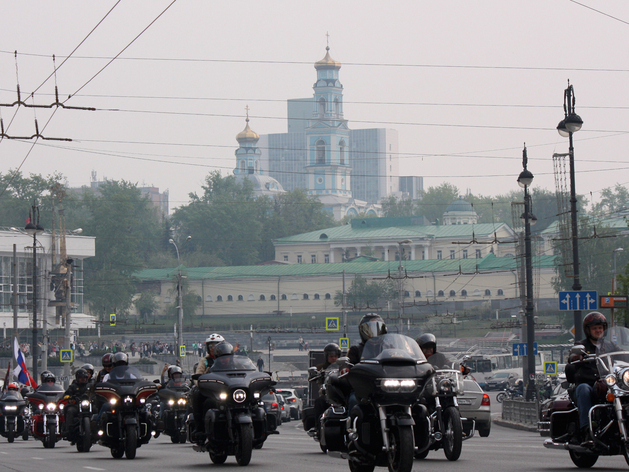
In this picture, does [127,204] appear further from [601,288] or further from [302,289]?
[601,288]

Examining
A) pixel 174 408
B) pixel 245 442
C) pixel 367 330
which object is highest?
pixel 367 330

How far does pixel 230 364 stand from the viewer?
532 inches

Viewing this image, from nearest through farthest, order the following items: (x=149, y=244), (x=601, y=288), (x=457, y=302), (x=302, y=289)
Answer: (x=601, y=288) < (x=457, y=302) < (x=302, y=289) < (x=149, y=244)

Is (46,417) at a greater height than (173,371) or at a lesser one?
lesser

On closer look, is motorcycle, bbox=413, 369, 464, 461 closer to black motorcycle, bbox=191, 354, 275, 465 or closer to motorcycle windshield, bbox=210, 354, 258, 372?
black motorcycle, bbox=191, 354, 275, 465

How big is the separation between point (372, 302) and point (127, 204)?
34.5 metres

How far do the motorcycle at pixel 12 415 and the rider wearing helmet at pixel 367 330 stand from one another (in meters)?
13.4

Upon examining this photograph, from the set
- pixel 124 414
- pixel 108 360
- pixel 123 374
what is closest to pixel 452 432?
pixel 124 414

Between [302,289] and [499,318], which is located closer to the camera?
[499,318]

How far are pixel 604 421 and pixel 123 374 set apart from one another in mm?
7332

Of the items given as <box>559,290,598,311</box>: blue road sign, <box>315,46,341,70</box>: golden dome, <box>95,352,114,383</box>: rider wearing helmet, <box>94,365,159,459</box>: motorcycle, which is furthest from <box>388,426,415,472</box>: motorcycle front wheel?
<box>315,46,341,70</box>: golden dome

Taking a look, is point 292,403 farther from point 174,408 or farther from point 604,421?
point 604,421

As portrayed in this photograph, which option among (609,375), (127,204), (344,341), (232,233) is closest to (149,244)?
(232,233)

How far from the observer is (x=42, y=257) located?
8700cm
